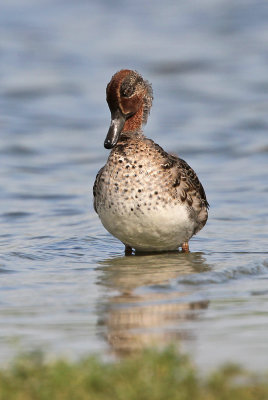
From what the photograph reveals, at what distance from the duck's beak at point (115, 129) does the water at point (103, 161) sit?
1101mm

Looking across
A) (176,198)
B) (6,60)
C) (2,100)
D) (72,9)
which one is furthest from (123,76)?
(72,9)

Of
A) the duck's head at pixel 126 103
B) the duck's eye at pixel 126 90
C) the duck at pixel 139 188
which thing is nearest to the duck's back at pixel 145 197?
the duck at pixel 139 188

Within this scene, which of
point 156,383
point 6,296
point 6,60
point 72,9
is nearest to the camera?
point 156,383

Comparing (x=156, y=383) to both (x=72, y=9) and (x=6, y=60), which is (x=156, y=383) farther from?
(x=72, y=9)

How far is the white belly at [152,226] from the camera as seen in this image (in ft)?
25.9

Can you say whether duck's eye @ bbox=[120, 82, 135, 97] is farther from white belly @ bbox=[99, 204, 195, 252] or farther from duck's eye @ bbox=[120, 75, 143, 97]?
white belly @ bbox=[99, 204, 195, 252]

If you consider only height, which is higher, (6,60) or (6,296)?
(6,60)

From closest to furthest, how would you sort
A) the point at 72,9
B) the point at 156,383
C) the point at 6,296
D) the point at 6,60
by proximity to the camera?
the point at 156,383 < the point at 6,296 < the point at 6,60 < the point at 72,9

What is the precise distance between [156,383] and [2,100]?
13190mm

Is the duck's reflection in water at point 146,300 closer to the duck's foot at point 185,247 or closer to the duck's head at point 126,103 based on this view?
the duck's foot at point 185,247

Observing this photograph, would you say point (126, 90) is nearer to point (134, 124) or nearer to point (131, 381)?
point (134, 124)

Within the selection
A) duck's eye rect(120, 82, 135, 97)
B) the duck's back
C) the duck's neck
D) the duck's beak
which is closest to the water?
the duck's back

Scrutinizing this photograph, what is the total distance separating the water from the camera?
5.73 metres

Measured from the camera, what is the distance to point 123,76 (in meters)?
8.41
